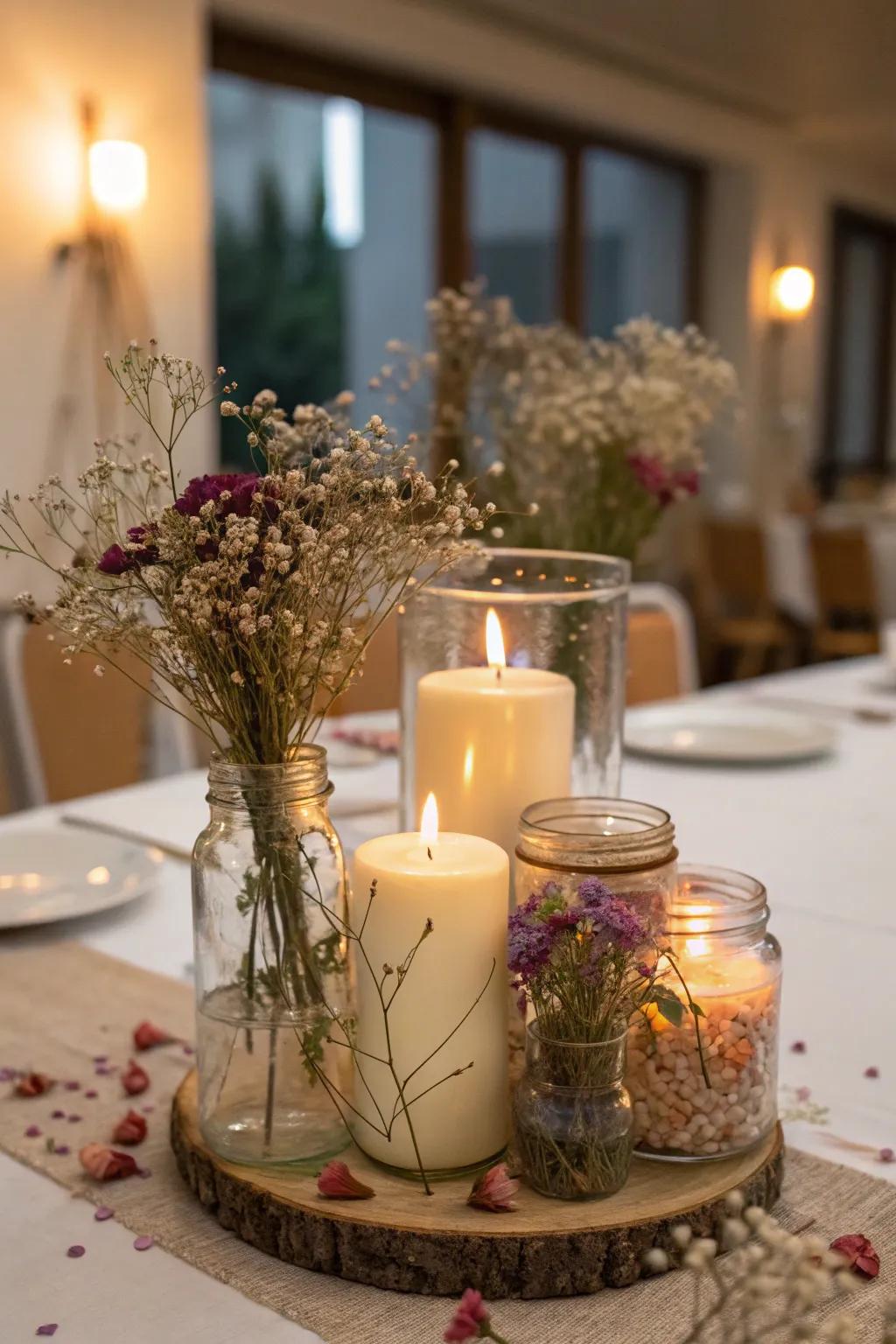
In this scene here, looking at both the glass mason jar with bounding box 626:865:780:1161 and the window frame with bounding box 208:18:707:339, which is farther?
the window frame with bounding box 208:18:707:339

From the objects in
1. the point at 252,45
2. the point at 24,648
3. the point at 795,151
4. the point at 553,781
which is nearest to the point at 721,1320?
the point at 553,781

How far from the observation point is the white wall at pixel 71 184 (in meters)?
3.78

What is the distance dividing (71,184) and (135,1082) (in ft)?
11.8

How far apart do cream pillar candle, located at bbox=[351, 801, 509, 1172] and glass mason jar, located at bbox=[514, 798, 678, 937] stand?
0.8 inches

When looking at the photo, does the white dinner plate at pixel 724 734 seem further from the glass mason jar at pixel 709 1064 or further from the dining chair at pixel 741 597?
the dining chair at pixel 741 597

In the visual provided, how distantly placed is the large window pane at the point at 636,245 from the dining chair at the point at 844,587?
5.68ft

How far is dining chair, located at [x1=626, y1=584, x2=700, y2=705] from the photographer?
2.32 meters

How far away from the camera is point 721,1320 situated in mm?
579

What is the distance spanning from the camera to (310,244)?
8.28 metres

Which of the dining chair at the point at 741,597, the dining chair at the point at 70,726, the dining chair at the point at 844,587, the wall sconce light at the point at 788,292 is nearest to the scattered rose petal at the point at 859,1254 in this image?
the dining chair at the point at 70,726

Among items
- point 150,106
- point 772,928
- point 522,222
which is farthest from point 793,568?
point 772,928

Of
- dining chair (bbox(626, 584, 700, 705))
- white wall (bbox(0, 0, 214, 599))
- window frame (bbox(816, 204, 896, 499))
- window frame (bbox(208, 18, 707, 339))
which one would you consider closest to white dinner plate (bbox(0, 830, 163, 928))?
dining chair (bbox(626, 584, 700, 705))

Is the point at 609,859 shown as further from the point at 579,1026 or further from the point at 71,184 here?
the point at 71,184

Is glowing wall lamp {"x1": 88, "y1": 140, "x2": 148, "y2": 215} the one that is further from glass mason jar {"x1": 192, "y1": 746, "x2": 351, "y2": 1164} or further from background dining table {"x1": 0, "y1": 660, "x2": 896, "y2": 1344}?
glass mason jar {"x1": 192, "y1": 746, "x2": 351, "y2": 1164}
